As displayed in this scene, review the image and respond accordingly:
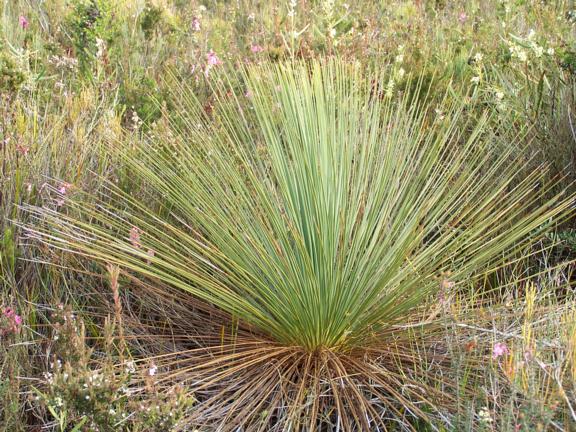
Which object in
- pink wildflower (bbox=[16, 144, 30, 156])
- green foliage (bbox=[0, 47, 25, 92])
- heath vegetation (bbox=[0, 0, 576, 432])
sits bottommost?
heath vegetation (bbox=[0, 0, 576, 432])

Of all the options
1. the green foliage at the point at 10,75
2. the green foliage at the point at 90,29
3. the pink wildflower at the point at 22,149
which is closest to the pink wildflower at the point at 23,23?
the green foliage at the point at 90,29

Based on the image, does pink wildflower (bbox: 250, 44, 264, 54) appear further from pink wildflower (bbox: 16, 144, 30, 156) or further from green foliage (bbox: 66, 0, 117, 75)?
pink wildflower (bbox: 16, 144, 30, 156)

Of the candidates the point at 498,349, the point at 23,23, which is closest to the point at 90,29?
the point at 23,23

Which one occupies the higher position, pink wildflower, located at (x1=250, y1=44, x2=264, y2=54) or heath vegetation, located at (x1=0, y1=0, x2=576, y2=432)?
pink wildflower, located at (x1=250, y1=44, x2=264, y2=54)

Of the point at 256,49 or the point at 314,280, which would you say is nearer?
the point at 314,280

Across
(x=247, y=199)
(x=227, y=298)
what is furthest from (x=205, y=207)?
(x=227, y=298)

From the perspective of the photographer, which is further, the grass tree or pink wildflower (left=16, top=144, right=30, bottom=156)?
pink wildflower (left=16, top=144, right=30, bottom=156)

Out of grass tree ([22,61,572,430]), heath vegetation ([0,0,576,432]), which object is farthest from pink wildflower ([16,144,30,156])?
grass tree ([22,61,572,430])

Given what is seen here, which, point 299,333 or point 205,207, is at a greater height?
point 205,207

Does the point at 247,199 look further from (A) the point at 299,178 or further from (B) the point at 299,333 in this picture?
(B) the point at 299,333

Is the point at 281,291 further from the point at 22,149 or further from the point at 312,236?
the point at 22,149

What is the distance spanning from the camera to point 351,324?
7.45 ft

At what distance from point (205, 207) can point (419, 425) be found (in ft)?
2.98

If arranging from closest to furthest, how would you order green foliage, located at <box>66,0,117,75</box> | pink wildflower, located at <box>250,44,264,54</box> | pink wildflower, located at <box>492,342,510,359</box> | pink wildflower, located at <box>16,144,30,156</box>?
pink wildflower, located at <box>492,342,510,359</box> → pink wildflower, located at <box>16,144,30,156</box> → green foliage, located at <box>66,0,117,75</box> → pink wildflower, located at <box>250,44,264,54</box>
